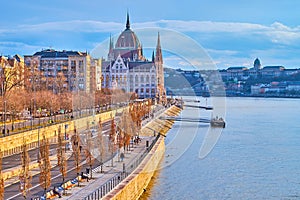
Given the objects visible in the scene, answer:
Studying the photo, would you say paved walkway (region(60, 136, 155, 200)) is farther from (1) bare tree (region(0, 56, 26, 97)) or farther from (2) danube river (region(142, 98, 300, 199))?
(1) bare tree (region(0, 56, 26, 97))

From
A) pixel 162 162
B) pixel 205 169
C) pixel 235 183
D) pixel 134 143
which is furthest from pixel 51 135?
pixel 235 183

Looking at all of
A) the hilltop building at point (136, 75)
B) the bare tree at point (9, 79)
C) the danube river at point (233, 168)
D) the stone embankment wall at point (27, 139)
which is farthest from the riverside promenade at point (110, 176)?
the hilltop building at point (136, 75)

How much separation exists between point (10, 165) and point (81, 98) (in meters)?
30.8

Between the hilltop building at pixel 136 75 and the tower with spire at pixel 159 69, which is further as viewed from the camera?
the tower with spire at pixel 159 69

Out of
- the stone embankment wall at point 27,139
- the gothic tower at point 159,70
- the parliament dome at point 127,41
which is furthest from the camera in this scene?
the parliament dome at point 127,41

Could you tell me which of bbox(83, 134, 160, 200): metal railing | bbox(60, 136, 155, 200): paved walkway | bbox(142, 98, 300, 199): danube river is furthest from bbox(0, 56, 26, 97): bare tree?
bbox(83, 134, 160, 200): metal railing

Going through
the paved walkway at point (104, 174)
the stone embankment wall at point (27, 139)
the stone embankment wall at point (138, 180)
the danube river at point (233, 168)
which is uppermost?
the stone embankment wall at point (27, 139)

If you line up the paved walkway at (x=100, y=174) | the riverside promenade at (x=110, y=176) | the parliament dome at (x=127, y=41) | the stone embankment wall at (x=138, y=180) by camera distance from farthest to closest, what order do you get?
1. the parliament dome at (x=127, y=41)
2. the stone embankment wall at (x=138, y=180)
3. the paved walkway at (x=100, y=174)
4. the riverside promenade at (x=110, y=176)

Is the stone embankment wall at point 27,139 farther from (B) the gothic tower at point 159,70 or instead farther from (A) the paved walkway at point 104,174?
(B) the gothic tower at point 159,70

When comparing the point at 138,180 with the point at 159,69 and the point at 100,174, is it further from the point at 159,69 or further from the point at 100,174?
the point at 159,69

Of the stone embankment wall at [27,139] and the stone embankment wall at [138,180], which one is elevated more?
the stone embankment wall at [27,139]

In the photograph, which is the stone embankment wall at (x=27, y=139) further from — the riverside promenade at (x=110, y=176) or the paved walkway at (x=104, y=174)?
the riverside promenade at (x=110, y=176)

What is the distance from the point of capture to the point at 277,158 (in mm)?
29016

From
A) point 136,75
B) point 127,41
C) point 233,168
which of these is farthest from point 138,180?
point 127,41
